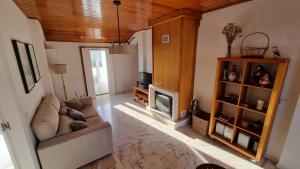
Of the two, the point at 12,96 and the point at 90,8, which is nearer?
the point at 12,96

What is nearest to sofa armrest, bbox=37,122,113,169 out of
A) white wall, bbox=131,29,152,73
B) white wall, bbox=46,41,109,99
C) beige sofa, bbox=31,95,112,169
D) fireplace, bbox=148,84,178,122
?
beige sofa, bbox=31,95,112,169

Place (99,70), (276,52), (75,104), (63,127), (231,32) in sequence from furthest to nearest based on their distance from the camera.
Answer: (99,70)
(75,104)
(231,32)
(63,127)
(276,52)

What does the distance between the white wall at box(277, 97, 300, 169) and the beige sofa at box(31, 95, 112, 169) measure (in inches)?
99.1

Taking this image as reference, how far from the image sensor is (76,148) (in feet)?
6.11

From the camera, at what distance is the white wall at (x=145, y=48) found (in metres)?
4.30

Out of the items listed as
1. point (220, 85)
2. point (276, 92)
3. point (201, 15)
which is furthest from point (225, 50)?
point (276, 92)

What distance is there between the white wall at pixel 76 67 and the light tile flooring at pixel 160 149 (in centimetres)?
222

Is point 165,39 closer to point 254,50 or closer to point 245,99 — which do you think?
point 254,50

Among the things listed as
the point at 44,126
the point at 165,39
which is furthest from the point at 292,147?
the point at 44,126

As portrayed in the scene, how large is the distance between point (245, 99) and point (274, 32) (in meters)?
1.07

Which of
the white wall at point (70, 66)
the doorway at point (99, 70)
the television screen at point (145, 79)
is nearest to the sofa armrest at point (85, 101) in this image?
the white wall at point (70, 66)

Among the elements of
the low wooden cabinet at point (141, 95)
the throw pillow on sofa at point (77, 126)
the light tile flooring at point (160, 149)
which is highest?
the throw pillow on sofa at point (77, 126)

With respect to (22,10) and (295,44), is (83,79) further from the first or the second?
(295,44)

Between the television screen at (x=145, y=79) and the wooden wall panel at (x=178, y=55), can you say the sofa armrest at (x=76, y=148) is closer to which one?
the wooden wall panel at (x=178, y=55)
